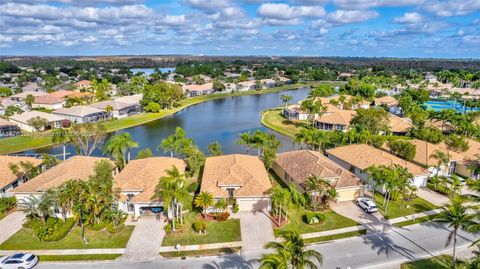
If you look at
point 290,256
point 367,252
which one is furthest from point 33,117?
point 367,252

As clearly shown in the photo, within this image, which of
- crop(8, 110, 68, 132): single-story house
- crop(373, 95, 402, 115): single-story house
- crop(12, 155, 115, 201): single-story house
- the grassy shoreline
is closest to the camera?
crop(12, 155, 115, 201): single-story house

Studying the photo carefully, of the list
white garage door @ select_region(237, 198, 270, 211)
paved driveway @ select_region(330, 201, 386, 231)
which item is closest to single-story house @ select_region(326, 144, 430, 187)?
paved driveway @ select_region(330, 201, 386, 231)

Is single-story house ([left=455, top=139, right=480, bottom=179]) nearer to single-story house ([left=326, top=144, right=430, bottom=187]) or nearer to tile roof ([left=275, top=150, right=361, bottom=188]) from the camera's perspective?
single-story house ([left=326, top=144, right=430, bottom=187])

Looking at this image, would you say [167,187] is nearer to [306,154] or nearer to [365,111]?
[306,154]

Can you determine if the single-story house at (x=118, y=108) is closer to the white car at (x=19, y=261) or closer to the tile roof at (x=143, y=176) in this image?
the tile roof at (x=143, y=176)

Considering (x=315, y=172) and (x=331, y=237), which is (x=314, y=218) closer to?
(x=331, y=237)

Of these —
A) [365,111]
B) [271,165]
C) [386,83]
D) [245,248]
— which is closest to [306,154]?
[271,165]

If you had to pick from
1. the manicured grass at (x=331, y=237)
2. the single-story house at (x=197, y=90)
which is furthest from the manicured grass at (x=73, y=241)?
the single-story house at (x=197, y=90)
